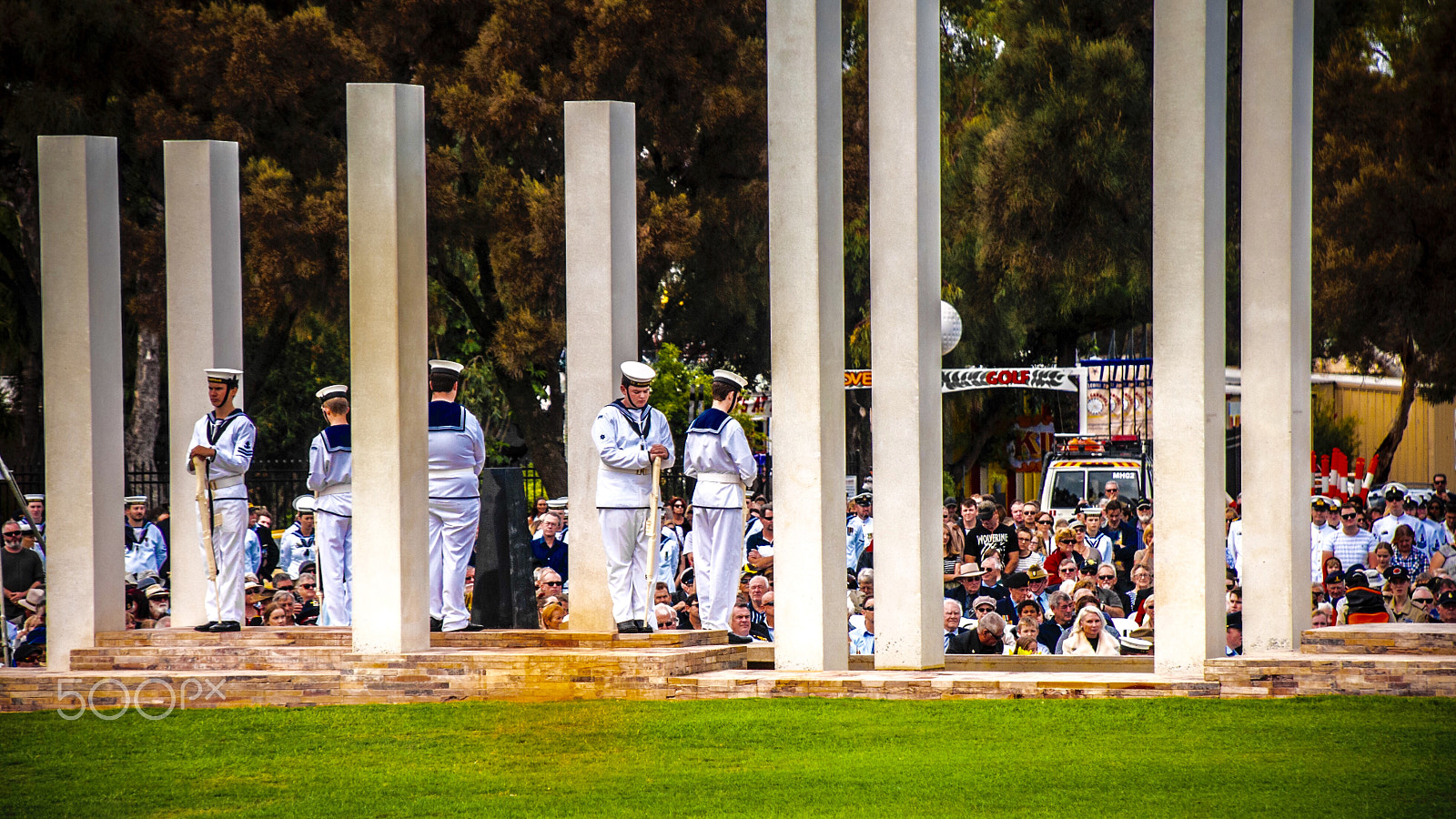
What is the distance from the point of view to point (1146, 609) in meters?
13.6

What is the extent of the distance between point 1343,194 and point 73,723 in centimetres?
1664

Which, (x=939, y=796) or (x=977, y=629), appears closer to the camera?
(x=939, y=796)

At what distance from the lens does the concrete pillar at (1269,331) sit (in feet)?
38.2

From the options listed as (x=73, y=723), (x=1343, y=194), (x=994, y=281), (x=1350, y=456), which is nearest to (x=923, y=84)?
(x=73, y=723)

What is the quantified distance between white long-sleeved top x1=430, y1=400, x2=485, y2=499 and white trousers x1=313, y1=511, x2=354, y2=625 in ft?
4.29

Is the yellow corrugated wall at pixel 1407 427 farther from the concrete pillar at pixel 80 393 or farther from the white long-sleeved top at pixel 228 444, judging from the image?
the concrete pillar at pixel 80 393

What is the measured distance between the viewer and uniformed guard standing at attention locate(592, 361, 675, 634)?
12250 millimetres

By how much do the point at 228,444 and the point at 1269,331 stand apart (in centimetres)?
767

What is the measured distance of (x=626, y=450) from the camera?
12203mm

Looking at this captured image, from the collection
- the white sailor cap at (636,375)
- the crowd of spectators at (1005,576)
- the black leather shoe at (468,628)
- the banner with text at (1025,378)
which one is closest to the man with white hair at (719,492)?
the crowd of spectators at (1005,576)

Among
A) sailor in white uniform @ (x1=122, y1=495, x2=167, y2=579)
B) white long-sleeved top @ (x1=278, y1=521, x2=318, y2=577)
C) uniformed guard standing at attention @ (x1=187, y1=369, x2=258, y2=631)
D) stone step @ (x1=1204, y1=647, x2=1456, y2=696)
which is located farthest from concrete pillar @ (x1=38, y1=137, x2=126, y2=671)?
stone step @ (x1=1204, y1=647, x2=1456, y2=696)

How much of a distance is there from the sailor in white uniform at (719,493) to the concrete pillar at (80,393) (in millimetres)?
4592

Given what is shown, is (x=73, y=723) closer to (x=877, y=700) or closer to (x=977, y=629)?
(x=877, y=700)

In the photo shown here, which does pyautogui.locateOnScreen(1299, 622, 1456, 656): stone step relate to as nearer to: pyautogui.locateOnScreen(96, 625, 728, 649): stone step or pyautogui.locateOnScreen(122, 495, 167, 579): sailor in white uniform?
pyautogui.locateOnScreen(96, 625, 728, 649): stone step
